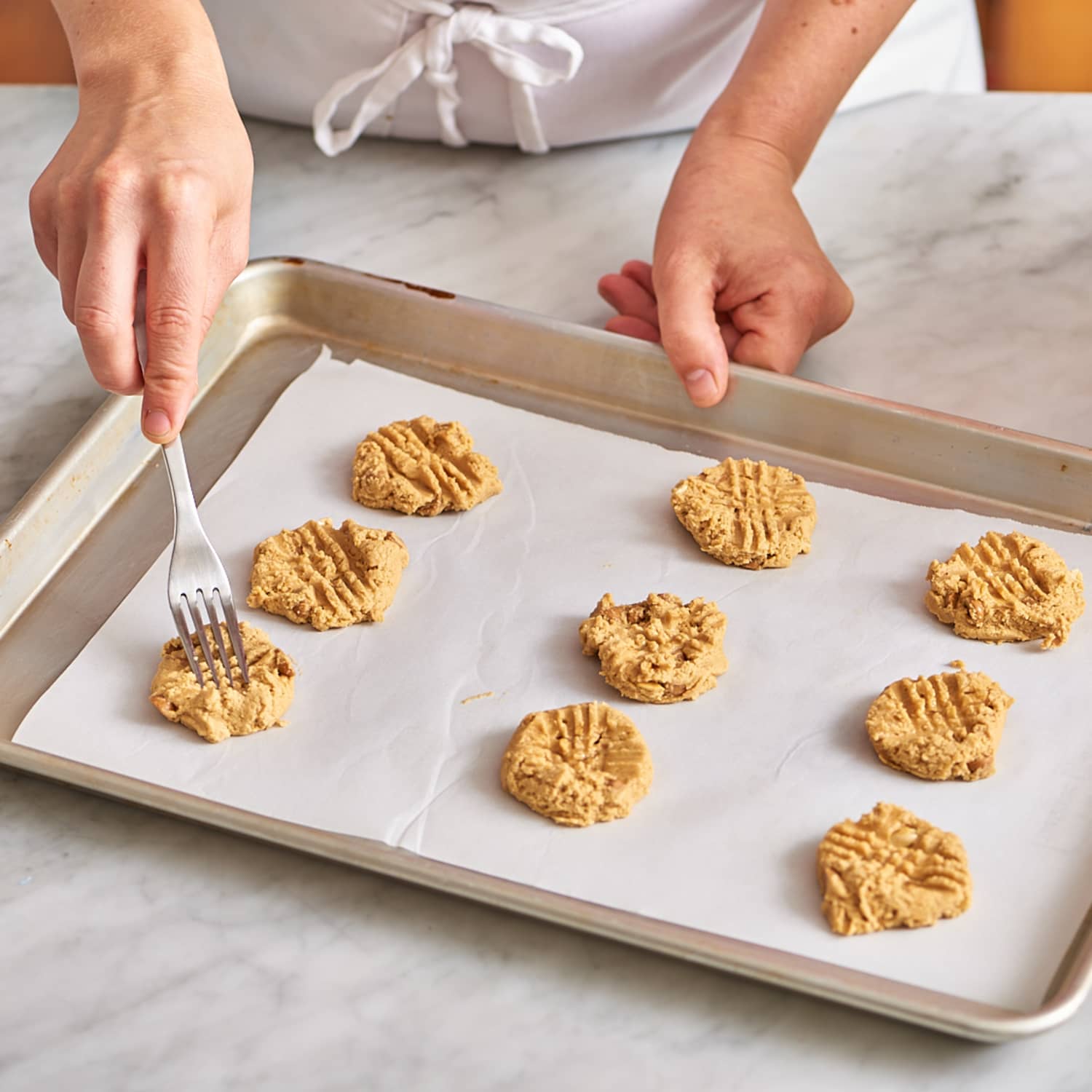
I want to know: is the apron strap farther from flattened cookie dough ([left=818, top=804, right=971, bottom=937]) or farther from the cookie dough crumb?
flattened cookie dough ([left=818, top=804, right=971, bottom=937])

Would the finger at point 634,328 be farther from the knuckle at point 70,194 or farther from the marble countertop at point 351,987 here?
the knuckle at point 70,194

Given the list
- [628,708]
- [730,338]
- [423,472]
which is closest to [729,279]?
[730,338]

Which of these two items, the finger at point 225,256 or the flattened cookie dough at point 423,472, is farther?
the flattened cookie dough at point 423,472

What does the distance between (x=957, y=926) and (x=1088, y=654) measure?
1.21 ft

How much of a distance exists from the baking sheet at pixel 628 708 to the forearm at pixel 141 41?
1.37 feet

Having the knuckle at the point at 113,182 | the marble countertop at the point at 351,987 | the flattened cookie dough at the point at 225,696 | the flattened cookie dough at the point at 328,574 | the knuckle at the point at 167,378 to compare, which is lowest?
the marble countertop at the point at 351,987

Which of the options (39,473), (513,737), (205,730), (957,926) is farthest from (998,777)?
(39,473)

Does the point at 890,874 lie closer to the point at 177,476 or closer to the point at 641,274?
the point at 177,476

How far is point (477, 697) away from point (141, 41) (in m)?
0.76

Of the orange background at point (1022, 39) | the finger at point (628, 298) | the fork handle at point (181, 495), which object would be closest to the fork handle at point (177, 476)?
the fork handle at point (181, 495)

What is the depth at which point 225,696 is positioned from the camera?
1.33m

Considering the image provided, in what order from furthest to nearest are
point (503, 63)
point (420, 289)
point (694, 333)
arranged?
point (503, 63) < point (420, 289) < point (694, 333)

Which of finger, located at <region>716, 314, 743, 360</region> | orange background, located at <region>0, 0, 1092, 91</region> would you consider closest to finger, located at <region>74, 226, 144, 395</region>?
finger, located at <region>716, 314, 743, 360</region>

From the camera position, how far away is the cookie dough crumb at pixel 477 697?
4.48 feet
